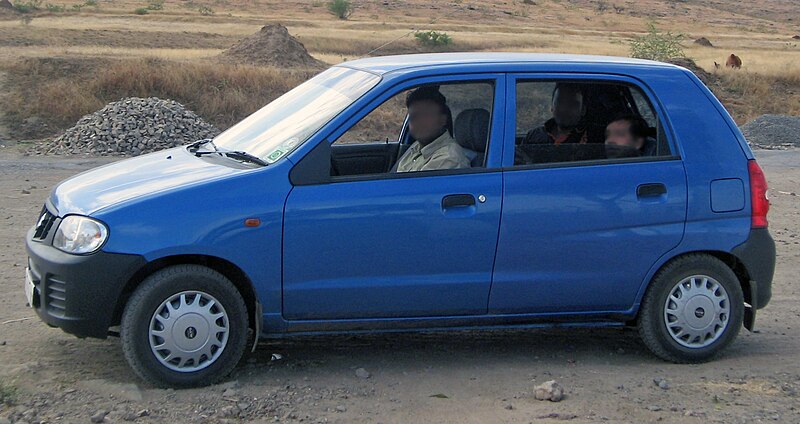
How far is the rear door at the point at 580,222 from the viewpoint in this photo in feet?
17.7

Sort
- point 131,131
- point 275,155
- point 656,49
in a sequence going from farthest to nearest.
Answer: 1. point 656,49
2. point 131,131
3. point 275,155

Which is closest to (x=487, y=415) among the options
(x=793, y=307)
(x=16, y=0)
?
(x=793, y=307)

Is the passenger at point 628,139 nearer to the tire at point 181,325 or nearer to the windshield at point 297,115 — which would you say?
the windshield at point 297,115

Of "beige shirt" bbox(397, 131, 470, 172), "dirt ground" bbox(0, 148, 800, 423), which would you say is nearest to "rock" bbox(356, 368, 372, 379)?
"dirt ground" bbox(0, 148, 800, 423)

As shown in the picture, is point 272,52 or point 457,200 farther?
point 272,52

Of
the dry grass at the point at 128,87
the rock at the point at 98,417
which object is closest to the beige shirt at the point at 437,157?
the rock at the point at 98,417

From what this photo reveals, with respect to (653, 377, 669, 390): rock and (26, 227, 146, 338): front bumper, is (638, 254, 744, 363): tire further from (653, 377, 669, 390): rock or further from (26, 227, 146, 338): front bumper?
(26, 227, 146, 338): front bumper

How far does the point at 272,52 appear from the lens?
90.1 feet

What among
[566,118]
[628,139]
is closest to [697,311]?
[628,139]

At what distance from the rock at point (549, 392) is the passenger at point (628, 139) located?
1390 mm

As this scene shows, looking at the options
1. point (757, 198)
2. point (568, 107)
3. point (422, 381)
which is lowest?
point (422, 381)

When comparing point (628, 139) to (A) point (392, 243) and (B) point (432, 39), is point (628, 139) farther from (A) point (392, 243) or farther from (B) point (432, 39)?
(B) point (432, 39)

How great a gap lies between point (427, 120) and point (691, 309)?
188 cm

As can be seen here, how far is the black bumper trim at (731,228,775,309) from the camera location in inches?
226
